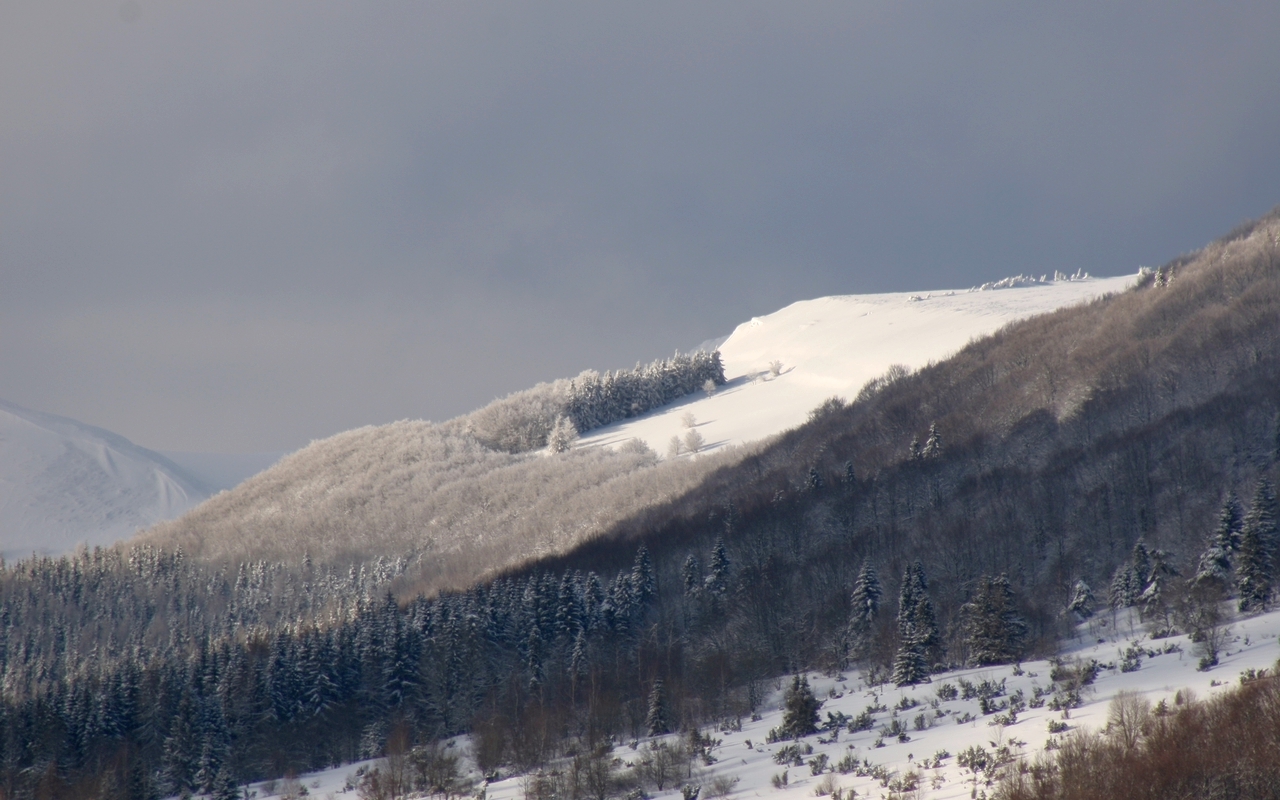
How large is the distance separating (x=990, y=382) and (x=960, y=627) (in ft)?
275

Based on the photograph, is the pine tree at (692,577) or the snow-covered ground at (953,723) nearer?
the snow-covered ground at (953,723)

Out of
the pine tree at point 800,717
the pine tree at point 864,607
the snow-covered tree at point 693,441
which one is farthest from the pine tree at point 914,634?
the snow-covered tree at point 693,441

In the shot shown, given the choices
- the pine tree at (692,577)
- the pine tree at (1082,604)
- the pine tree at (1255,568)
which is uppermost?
the pine tree at (692,577)

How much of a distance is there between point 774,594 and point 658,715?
3582cm

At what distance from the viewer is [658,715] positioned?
177ft

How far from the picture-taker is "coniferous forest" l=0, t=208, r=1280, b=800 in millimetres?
59875

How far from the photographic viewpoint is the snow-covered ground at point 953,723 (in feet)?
111

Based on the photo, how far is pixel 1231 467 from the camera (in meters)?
79.8

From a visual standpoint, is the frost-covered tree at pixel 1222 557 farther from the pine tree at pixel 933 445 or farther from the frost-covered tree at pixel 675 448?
the frost-covered tree at pixel 675 448

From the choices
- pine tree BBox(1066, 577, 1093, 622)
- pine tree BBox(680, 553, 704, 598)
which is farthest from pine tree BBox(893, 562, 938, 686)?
pine tree BBox(680, 553, 704, 598)

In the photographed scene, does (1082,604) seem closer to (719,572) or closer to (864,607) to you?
(864,607)

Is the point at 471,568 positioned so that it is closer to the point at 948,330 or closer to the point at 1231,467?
the point at 1231,467

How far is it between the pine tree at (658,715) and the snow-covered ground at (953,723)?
2.24 meters

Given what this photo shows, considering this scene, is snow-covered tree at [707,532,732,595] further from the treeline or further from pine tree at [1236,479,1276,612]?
the treeline
